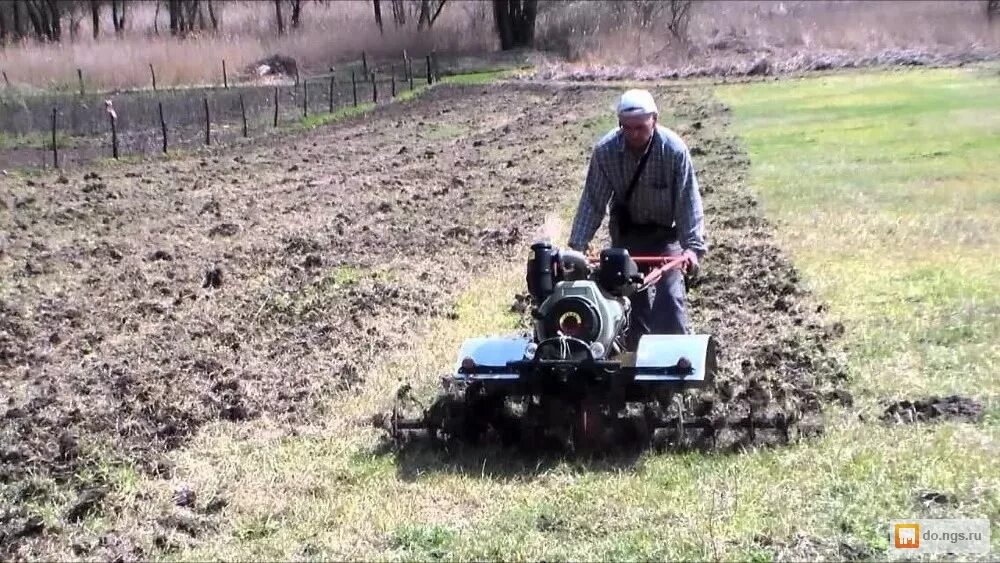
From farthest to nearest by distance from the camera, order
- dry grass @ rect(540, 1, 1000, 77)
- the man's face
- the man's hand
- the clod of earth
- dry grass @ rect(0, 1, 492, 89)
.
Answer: dry grass @ rect(540, 1, 1000, 77)
dry grass @ rect(0, 1, 492, 89)
the man's hand
the man's face
the clod of earth

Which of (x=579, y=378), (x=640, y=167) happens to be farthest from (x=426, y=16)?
(x=579, y=378)

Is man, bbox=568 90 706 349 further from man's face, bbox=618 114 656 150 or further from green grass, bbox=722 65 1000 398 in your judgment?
green grass, bbox=722 65 1000 398

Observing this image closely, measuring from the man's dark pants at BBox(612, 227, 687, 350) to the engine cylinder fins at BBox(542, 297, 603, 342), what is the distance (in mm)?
1021

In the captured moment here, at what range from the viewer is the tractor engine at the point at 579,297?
245 inches

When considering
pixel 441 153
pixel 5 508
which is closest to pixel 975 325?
pixel 5 508

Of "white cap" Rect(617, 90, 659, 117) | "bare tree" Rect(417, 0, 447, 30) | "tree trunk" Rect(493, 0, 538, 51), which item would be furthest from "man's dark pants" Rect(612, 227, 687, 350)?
"bare tree" Rect(417, 0, 447, 30)

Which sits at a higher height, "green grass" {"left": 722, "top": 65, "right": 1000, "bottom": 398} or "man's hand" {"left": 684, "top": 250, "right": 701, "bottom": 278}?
"man's hand" {"left": 684, "top": 250, "right": 701, "bottom": 278}

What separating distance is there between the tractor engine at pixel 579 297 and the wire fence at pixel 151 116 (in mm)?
17185

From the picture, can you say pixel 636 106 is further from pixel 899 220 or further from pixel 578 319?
pixel 899 220

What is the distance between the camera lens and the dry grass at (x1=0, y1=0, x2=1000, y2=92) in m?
40.7

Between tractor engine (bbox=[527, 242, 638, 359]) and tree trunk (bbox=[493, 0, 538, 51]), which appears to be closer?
tractor engine (bbox=[527, 242, 638, 359])

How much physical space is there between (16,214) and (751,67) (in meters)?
30.1

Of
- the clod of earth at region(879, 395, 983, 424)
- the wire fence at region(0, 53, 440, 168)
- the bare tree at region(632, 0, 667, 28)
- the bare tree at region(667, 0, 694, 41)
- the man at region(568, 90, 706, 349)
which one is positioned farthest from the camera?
the bare tree at region(632, 0, 667, 28)

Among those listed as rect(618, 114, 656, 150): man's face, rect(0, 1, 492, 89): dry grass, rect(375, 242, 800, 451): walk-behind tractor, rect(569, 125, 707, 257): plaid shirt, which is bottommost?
rect(375, 242, 800, 451): walk-behind tractor
